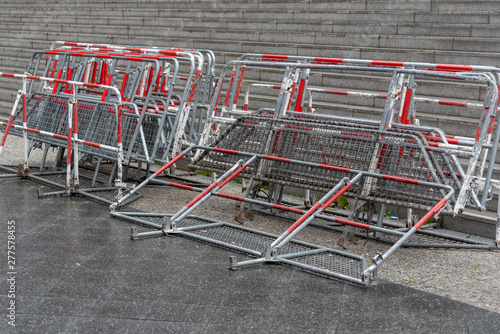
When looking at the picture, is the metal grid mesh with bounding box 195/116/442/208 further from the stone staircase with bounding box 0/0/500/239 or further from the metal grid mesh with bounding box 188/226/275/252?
the stone staircase with bounding box 0/0/500/239

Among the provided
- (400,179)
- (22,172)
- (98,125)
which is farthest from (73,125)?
(400,179)

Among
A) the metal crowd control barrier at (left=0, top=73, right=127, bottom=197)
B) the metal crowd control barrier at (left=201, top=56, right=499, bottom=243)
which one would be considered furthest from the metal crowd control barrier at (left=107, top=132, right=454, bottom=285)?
the metal crowd control barrier at (left=0, top=73, right=127, bottom=197)

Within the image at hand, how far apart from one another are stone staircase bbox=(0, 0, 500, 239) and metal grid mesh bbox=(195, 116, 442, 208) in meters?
2.83

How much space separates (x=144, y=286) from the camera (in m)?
4.87

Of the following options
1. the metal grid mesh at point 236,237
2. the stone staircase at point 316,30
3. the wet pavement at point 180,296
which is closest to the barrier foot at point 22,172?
the wet pavement at point 180,296

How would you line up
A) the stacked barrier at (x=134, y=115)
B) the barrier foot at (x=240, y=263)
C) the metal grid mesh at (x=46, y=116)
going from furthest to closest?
the metal grid mesh at (x=46, y=116), the stacked barrier at (x=134, y=115), the barrier foot at (x=240, y=263)

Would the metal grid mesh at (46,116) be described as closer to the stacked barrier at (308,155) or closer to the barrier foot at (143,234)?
the stacked barrier at (308,155)

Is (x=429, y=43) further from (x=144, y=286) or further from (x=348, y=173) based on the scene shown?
(x=144, y=286)

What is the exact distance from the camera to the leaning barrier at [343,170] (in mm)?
5766

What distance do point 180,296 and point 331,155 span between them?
292 centimetres

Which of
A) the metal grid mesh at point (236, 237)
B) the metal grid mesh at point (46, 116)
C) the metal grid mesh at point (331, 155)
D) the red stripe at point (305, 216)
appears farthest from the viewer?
the metal grid mesh at point (46, 116)

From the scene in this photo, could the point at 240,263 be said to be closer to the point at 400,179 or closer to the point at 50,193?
the point at 400,179

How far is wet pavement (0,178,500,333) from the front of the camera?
165 inches

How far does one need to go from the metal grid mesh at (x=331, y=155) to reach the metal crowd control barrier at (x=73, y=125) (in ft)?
4.35
